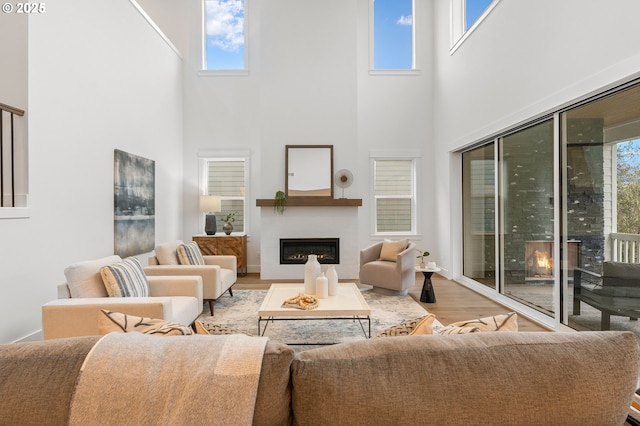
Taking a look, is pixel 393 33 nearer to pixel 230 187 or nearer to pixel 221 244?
pixel 230 187

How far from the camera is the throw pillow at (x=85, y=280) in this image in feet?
8.45

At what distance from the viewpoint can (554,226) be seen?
332 cm

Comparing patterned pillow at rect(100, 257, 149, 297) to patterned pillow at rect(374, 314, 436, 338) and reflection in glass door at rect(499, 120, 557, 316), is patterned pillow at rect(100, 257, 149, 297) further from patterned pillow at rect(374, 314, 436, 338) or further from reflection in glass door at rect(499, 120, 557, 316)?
reflection in glass door at rect(499, 120, 557, 316)

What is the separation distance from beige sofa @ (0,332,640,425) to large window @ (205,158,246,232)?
5826mm

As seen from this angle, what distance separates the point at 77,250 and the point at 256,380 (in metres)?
3.54

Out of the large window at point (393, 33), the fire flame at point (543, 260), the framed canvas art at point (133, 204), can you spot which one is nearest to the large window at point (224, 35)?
the large window at point (393, 33)

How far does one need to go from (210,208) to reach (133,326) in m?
5.09

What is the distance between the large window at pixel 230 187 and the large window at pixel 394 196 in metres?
2.50

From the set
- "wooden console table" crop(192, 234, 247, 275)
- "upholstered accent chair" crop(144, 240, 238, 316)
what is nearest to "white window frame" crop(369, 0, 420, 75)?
"wooden console table" crop(192, 234, 247, 275)

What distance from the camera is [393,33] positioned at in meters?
6.68

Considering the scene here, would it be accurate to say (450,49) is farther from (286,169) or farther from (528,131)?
(286,169)

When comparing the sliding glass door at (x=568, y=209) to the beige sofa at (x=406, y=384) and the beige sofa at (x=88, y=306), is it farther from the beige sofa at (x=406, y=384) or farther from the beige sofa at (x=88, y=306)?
the beige sofa at (x=88, y=306)

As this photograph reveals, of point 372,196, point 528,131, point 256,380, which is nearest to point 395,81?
point 372,196

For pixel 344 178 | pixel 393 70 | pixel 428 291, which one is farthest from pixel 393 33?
pixel 428 291
